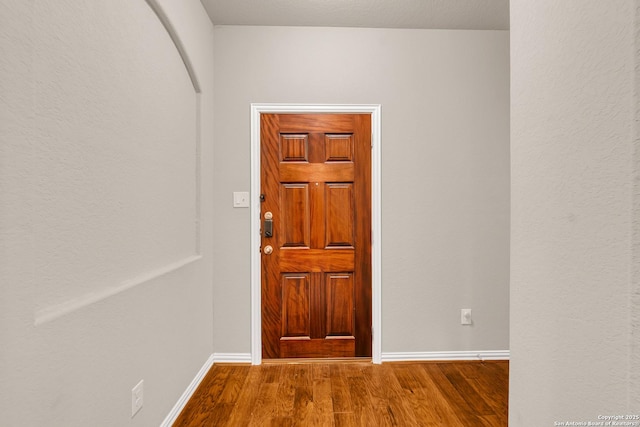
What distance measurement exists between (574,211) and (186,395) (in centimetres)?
223

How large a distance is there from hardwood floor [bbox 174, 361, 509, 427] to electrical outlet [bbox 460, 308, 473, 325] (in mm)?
312

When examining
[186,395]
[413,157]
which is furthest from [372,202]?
[186,395]

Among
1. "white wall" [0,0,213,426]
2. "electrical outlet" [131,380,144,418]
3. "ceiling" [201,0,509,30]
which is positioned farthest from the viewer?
"ceiling" [201,0,509,30]

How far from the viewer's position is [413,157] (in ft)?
9.30

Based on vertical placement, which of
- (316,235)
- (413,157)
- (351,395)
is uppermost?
(413,157)

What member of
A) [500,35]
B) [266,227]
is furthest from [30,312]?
[500,35]

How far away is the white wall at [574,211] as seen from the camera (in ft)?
2.61

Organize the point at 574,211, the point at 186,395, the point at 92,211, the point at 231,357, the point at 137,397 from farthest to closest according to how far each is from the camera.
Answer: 1. the point at 231,357
2. the point at 186,395
3. the point at 137,397
4. the point at 92,211
5. the point at 574,211

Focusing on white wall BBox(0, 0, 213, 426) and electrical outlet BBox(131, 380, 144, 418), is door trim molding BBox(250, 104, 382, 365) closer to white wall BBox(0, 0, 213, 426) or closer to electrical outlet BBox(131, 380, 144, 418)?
white wall BBox(0, 0, 213, 426)

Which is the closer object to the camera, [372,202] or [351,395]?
[351,395]

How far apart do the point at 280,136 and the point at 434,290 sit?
171 cm

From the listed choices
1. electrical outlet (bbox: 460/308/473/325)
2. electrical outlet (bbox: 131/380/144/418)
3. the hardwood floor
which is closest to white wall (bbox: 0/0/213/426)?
electrical outlet (bbox: 131/380/144/418)

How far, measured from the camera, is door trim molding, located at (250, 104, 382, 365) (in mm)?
2795

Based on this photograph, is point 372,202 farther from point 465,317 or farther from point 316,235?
point 465,317
